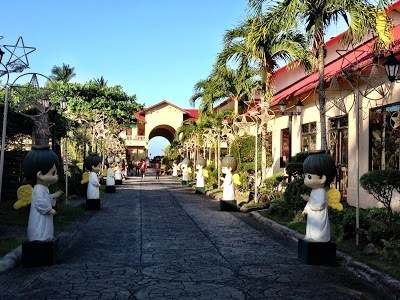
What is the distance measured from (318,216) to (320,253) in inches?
22.2

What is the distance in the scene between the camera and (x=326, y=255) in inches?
288

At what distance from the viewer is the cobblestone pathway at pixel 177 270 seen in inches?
223

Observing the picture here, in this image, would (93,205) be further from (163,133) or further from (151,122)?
(163,133)

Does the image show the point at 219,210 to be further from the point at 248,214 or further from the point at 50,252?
the point at 50,252

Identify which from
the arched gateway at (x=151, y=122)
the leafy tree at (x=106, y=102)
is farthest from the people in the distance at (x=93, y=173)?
the arched gateway at (x=151, y=122)

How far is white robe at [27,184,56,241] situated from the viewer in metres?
6.98

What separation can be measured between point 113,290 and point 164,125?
188 feet

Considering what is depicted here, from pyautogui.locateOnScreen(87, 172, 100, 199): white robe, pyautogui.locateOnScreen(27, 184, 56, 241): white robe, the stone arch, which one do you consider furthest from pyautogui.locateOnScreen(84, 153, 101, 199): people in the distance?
the stone arch

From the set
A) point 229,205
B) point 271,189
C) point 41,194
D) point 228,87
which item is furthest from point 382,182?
point 228,87

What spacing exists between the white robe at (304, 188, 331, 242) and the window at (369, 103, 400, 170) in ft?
19.7

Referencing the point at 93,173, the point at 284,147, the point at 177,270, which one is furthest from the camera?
the point at 284,147

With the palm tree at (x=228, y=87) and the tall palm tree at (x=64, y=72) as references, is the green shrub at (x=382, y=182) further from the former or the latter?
the tall palm tree at (x=64, y=72)

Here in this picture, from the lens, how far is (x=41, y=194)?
7.05 m

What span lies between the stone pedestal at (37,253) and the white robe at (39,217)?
0.09 m
